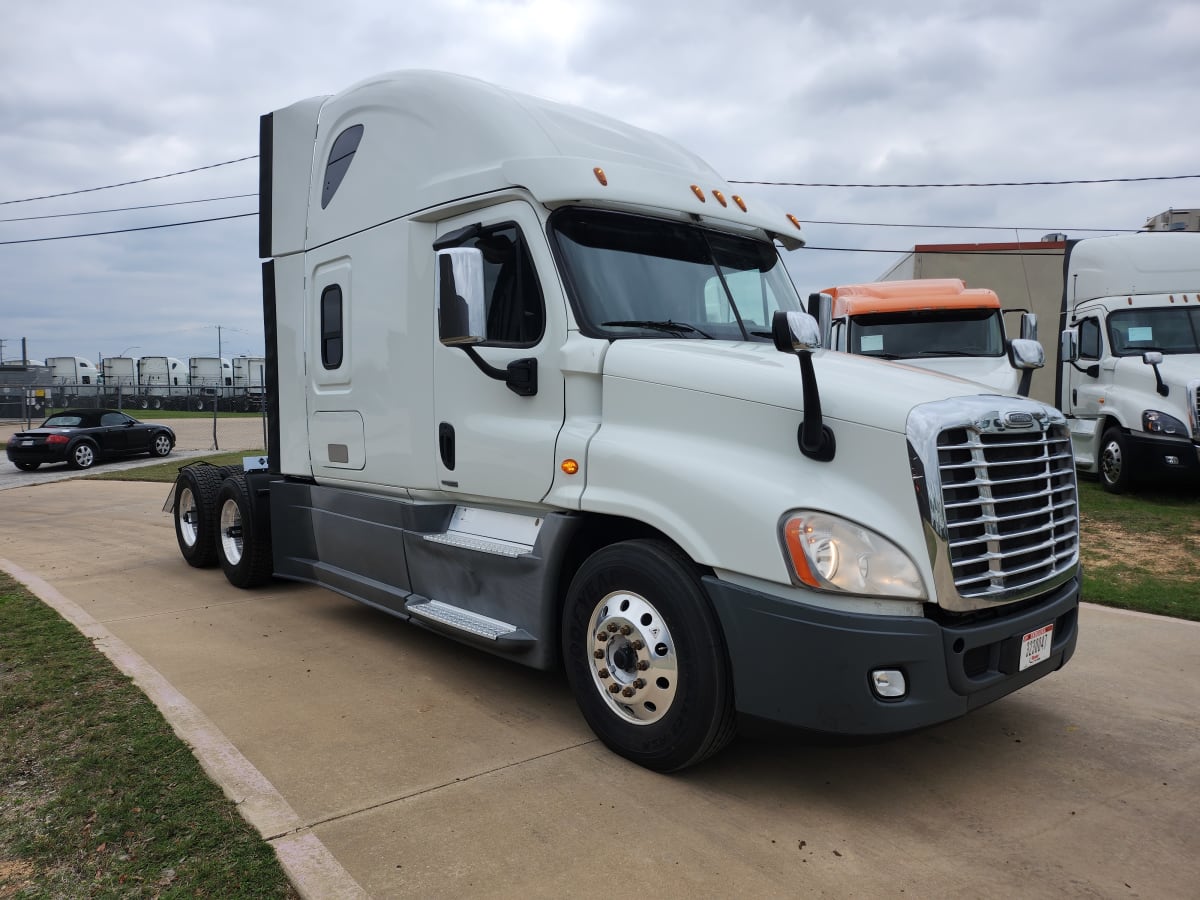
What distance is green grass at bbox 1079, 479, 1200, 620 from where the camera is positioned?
7070 mm

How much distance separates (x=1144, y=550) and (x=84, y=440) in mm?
22265

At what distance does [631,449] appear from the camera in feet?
13.1

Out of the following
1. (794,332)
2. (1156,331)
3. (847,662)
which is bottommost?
(847,662)

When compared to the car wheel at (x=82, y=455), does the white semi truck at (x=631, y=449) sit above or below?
above

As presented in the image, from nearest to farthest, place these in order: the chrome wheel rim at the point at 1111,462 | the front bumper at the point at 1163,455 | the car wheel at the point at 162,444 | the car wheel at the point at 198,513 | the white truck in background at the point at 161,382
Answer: the car wheel at the point at 198,513, the front bumper at the point at 1163,455, the chrome wheel rim at the point at 1111,462, the car wheel at the point at 162,444, the white truck in background at the point at 161,382

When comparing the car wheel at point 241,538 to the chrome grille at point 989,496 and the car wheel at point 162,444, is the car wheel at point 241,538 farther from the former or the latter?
the car wheel at point 162,444

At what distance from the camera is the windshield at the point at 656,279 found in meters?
4.37

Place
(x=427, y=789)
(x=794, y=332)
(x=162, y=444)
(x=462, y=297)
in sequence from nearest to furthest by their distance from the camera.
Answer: (x=794, y=332) → (x=427, y=789) → (x=462, y=297) → (x=162, y=444)

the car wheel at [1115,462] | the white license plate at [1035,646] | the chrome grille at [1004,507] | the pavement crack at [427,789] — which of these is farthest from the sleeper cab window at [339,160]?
the car wheel at [1115,462]

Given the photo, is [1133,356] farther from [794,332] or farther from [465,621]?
[465,621]

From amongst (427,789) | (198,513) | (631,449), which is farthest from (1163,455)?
(198,513)

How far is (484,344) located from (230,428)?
33727mm

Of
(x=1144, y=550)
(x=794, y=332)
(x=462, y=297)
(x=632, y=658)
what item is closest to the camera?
(x=794, y=332)

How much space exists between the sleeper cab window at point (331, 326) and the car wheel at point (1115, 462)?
33.7 feet
